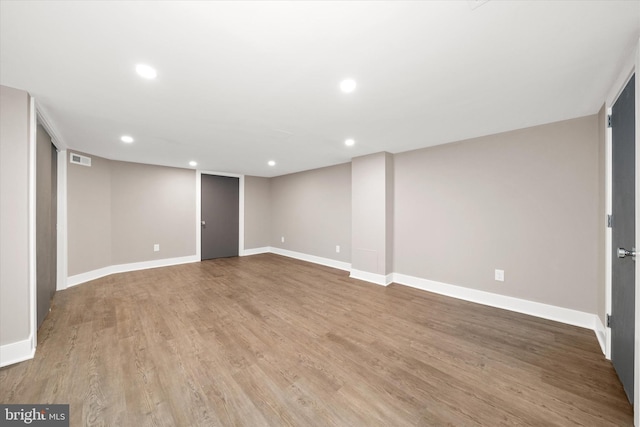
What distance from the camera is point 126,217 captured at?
4.54 m

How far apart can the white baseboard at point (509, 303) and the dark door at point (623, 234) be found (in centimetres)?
70

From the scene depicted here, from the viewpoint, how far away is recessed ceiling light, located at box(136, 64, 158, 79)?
5.21 feet

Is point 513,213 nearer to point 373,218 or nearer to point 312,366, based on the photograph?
Answer: point 373,218

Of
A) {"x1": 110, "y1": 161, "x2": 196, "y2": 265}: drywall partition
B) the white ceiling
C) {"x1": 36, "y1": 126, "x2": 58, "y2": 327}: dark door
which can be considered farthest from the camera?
{"x1": 110, "y1": 161, "x2": 196, "y2": 265}: drywall partition

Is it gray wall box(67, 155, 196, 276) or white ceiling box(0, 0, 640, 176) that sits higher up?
white ceiling box(0, 0, 640, 176)

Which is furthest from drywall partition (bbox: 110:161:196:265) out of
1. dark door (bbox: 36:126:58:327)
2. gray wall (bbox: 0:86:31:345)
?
gray wall (bbox: 0:86:31:345)

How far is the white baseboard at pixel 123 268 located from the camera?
12.3ft

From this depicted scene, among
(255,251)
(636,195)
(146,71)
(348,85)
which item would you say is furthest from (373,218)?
(255,251)

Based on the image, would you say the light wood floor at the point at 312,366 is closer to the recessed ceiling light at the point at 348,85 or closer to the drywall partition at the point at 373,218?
the drywall partition at the point at 373,218

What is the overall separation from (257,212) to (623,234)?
244 inches

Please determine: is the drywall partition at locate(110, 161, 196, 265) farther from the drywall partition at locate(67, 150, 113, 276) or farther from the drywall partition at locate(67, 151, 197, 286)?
the drywall partition at locate(67, 150, 113, 276)

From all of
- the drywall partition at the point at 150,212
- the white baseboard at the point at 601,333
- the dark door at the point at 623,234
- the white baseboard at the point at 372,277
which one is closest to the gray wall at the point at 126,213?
the drywall partition at the point at 150,212

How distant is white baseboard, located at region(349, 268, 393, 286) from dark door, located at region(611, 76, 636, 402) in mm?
2308

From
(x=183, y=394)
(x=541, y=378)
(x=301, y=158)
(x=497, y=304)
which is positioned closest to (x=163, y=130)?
(x=301, y=158)
